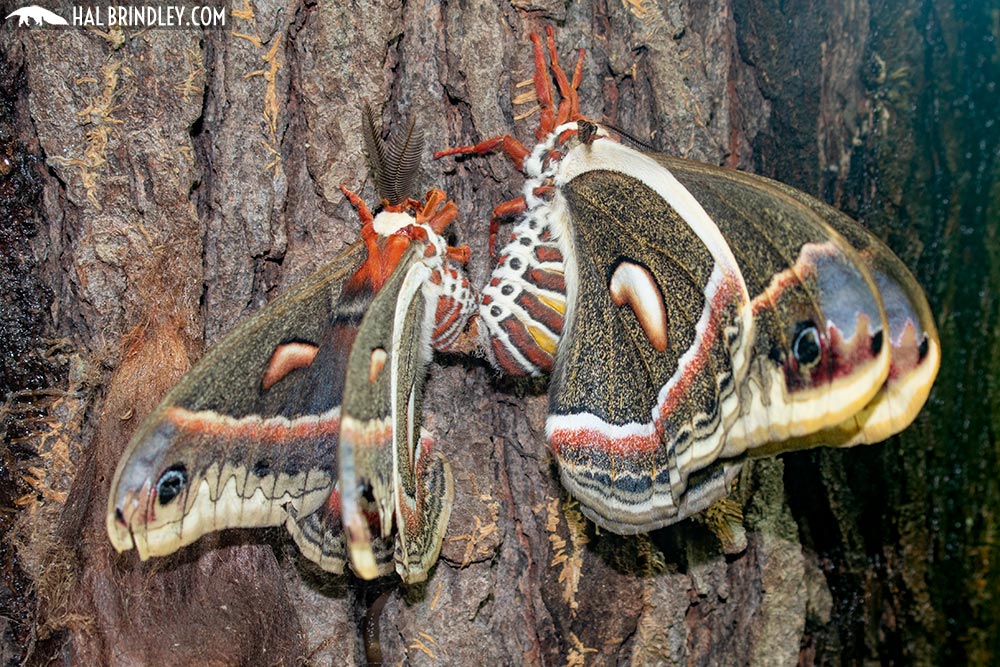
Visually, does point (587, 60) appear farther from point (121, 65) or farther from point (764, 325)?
point (121, 65)

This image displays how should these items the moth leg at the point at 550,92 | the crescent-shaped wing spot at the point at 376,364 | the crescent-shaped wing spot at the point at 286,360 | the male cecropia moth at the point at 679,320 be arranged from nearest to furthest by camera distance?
1. the crescent-shaped wing spot at the point at 376,364
2. the male cecropia moth at the point at 679,320
3. the crescent-shaped wing spot at the point at 286,360
4. the moth leg at the point at 550,92

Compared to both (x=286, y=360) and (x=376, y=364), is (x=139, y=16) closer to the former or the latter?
(x=286, y=360)

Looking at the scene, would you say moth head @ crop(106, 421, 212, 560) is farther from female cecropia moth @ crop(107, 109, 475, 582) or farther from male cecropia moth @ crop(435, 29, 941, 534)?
male cecropia moth @ crop(435, 29, 941, 534)

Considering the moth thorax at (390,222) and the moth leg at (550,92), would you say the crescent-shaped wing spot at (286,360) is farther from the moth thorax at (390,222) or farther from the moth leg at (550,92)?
the moth leg at (550,92)

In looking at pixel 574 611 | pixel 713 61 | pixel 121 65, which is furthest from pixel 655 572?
pixel 121 65

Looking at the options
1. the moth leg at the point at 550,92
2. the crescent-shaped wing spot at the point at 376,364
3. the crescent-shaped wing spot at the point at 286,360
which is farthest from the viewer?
the moth leg at the point at 550,92

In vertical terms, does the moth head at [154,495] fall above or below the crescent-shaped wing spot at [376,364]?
below

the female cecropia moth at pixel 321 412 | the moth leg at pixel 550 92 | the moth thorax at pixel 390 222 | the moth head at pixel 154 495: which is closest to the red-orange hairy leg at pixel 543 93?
the moth leg at pixel 550 92

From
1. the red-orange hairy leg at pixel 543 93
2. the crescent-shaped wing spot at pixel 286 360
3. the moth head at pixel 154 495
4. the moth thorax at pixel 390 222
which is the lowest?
the moth head at pixel 154 495

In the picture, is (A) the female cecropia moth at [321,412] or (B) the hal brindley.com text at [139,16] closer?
(A) the female cecropia moth at [321,412]
